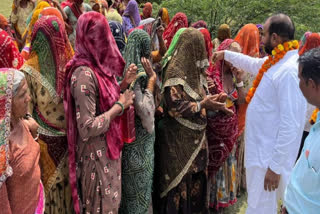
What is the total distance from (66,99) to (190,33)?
137 centimetres

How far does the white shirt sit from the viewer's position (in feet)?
8.63

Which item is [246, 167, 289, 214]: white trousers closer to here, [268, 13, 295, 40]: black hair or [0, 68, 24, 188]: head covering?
[268, 13, 295, 40]: black hair

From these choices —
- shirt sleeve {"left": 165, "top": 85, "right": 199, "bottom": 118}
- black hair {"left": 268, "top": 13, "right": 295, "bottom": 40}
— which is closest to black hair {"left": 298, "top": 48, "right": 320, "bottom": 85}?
black hair {"left": 268, "top": 13, "right": 295, "bottom": 40}

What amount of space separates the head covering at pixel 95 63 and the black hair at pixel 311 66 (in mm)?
1335

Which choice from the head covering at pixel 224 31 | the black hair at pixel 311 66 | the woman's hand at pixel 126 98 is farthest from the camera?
the head covering at pixel 224 31

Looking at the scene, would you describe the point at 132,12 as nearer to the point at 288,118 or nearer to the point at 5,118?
the point at 288,118

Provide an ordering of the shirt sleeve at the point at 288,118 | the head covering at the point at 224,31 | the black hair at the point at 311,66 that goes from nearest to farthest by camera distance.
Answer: the black hair at the point at 311,66, the shirt sleeve at the point at 288,118, the head covering at the point at 224,31

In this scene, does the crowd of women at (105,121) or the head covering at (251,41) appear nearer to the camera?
the crowd of women at (105,121)

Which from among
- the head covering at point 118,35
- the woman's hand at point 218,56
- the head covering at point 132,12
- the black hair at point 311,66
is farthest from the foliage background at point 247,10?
the black hair at point 311,66

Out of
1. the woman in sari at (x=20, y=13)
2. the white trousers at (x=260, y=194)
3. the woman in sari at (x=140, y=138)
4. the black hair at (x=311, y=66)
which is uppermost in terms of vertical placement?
the black hair at (x=311, y=66)

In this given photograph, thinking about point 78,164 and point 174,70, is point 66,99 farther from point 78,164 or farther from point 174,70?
point 174,70

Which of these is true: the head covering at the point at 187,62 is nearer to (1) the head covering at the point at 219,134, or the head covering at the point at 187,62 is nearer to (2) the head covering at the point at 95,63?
(1) the head covering at the point at 219,134

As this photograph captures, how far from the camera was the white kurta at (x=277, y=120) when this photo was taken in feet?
8.63

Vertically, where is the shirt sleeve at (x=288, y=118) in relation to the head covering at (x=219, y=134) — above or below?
above
